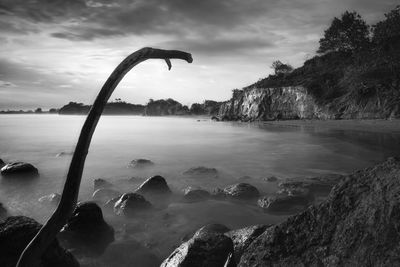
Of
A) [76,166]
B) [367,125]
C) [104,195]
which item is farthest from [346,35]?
[76,166]

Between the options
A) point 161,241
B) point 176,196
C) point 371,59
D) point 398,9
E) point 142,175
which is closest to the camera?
point 161,241

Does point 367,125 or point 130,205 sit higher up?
point 367,125

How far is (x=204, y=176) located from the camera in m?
11.7

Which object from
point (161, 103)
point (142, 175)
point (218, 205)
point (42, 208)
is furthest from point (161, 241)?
point (161, 103)

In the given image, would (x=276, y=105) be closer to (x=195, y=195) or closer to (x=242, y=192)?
(x=242, y=192)

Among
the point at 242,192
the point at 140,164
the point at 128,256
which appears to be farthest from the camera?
the point at 140,164

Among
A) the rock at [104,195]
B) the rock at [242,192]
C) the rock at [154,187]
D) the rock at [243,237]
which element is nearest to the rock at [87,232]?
the rock at [104,195]

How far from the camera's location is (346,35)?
50500mm

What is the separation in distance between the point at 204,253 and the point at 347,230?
2238mm

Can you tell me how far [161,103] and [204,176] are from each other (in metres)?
162

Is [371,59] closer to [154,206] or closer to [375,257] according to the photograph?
[154,206]

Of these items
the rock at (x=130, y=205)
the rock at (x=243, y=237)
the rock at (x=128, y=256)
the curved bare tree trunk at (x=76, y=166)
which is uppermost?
the curved bare tree trunk at (x=76, y=166)

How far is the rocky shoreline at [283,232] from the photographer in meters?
1.97

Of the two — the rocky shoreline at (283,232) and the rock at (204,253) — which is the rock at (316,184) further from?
the rock at (204,253)
